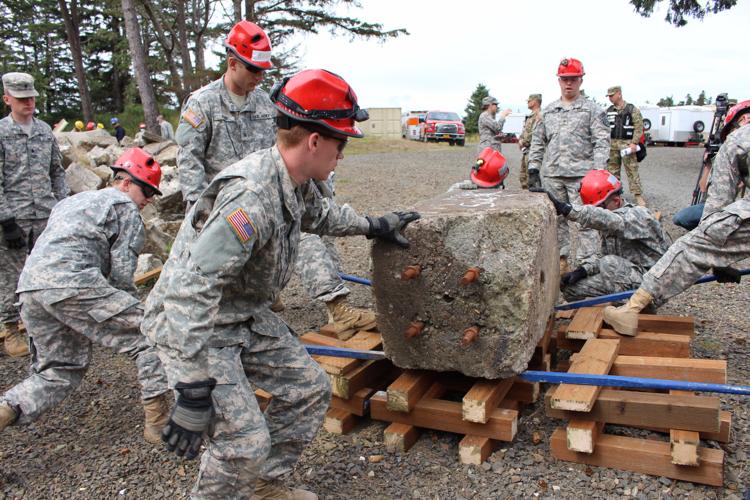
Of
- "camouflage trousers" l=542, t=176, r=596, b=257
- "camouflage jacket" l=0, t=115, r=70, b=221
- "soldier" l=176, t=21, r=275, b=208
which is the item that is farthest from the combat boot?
"camouflage trousers" l=542, t=176, r=596, b=257

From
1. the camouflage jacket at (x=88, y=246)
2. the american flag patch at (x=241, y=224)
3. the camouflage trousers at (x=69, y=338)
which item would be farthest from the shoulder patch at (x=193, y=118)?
the american flag patch at (x=241, y=224)

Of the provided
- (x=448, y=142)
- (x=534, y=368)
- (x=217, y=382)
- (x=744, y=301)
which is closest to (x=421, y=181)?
(x=744, y=301)

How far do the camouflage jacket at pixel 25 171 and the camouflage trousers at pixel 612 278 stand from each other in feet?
15.9

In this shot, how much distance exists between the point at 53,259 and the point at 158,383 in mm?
920

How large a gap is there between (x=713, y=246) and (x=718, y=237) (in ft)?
0.22

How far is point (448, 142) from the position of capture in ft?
91.8

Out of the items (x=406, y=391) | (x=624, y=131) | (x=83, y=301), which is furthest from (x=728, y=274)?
(x=624, y=131)

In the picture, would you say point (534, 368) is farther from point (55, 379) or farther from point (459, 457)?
point (55, 379)

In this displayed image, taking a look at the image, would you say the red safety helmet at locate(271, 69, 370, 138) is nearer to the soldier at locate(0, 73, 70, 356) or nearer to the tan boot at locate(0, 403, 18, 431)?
the tan boot at locate(0, 403, 18, 431)

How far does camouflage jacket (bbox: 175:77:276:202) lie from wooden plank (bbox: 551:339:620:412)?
2.63 meters

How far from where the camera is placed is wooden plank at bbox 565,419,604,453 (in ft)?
9.20

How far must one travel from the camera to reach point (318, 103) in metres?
2.27

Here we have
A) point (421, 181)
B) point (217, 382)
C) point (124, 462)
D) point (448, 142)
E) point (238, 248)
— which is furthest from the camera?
point (448, 142)

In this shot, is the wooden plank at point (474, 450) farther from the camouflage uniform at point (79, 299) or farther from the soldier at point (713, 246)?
the camouflage uniform at point (79, 299)
